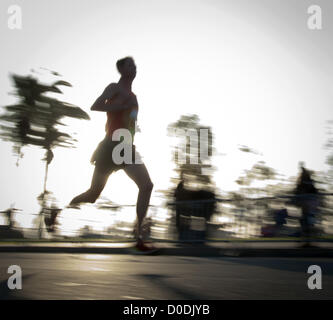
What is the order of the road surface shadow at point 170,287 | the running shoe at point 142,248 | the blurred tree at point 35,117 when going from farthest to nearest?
the blurred tree at point 35,117, the running shoe at point 142,248, the road surface shadow at point 170,287

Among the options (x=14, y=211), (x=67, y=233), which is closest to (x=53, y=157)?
(x=14, y=211)

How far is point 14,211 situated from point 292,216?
478 inches

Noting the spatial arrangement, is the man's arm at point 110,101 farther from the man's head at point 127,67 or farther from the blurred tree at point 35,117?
the blurred tree at point 35,117

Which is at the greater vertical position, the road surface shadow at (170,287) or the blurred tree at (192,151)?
the blurred tree at (192,151)

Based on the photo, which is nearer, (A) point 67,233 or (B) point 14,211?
(A) point 67,233

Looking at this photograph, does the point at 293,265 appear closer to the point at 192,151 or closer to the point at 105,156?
the point at 105,156

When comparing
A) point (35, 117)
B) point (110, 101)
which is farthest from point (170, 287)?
point (35, 117)

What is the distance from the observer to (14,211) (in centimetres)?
1919

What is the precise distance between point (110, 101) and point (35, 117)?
18.3 meters

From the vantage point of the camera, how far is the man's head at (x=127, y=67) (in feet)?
18.7

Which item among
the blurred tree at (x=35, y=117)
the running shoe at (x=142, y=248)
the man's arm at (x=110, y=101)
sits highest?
the blurred tree at (x=35, y=117)

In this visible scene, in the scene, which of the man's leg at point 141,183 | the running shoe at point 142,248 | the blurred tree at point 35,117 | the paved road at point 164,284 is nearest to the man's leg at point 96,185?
the man's leg at point 141,183

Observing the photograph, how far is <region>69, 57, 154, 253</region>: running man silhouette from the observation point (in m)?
5.27
